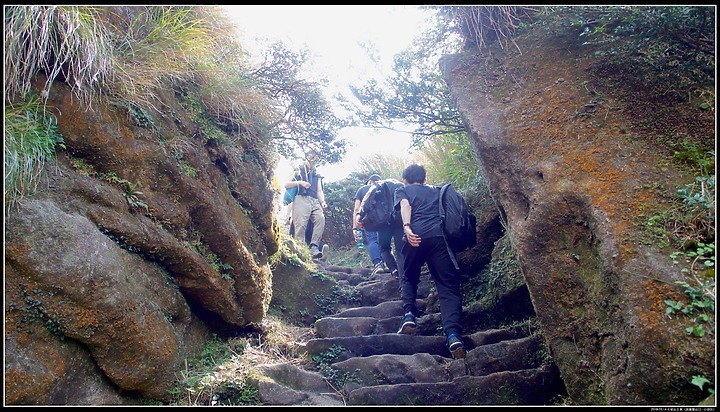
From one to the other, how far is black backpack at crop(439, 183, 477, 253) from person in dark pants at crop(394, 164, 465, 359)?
82mm

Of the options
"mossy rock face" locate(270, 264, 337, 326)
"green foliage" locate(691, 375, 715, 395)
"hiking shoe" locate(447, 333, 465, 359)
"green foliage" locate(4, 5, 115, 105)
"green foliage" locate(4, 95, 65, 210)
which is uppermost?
"green foliage" locate(4, 5, 115, 105)

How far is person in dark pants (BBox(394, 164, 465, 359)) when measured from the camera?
15.8 ft

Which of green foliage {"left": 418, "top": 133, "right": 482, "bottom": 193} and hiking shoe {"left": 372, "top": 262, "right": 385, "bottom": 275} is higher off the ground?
green foliage {"left": 418, "top": 133, "right": 482, "bottom": 193}

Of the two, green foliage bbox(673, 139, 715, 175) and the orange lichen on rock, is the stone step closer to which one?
the orange lichen on rock

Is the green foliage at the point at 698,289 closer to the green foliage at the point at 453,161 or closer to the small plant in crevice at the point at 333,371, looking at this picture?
the small plant in crevice at the point at 333,371

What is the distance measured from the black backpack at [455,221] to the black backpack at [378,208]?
1415 mm

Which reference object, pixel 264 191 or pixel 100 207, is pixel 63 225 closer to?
pixel 100 207

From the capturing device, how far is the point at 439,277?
5.03m

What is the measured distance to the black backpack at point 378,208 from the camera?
680 centimetres

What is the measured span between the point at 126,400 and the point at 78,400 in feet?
1.24

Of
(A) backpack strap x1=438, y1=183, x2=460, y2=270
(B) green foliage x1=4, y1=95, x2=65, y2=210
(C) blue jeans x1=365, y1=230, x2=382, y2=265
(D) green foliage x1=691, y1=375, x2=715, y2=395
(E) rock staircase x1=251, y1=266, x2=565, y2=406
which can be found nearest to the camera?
(D) green foliage x1=691, y1=375, x2=715, y2=395

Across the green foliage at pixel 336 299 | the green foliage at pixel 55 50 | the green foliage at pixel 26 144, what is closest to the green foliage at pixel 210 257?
the green foliage at pixel 26 144

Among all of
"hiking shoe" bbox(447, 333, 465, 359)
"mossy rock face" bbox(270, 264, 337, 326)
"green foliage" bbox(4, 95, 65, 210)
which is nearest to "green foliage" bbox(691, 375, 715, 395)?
"hiking shoe" bbox(447, 333, 465, 359)

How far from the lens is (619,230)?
3.14 metres
